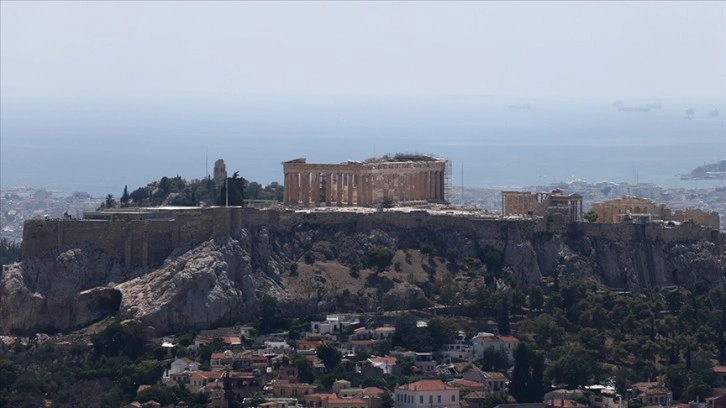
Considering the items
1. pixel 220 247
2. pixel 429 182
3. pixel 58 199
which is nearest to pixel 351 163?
pixel 429 182

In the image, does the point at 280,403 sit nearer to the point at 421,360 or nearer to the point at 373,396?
the point at 373,396

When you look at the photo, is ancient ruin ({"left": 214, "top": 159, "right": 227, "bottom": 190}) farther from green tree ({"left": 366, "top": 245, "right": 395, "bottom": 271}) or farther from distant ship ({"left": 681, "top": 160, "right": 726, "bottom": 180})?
distant ship ({"left": 681, "top": 160, "right": 726, "bottom": 180})

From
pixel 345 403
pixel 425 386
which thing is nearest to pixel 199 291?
pixel 345 403

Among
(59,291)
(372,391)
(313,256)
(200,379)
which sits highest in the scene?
(313,256)

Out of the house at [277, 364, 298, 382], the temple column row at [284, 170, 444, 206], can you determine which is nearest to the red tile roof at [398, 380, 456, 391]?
the house at [277, 364, 298, 382]

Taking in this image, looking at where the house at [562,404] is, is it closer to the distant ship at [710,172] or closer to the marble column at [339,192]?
the marble column at [339,192]

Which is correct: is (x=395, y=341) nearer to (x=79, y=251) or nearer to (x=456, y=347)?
(x=456, y=347)
